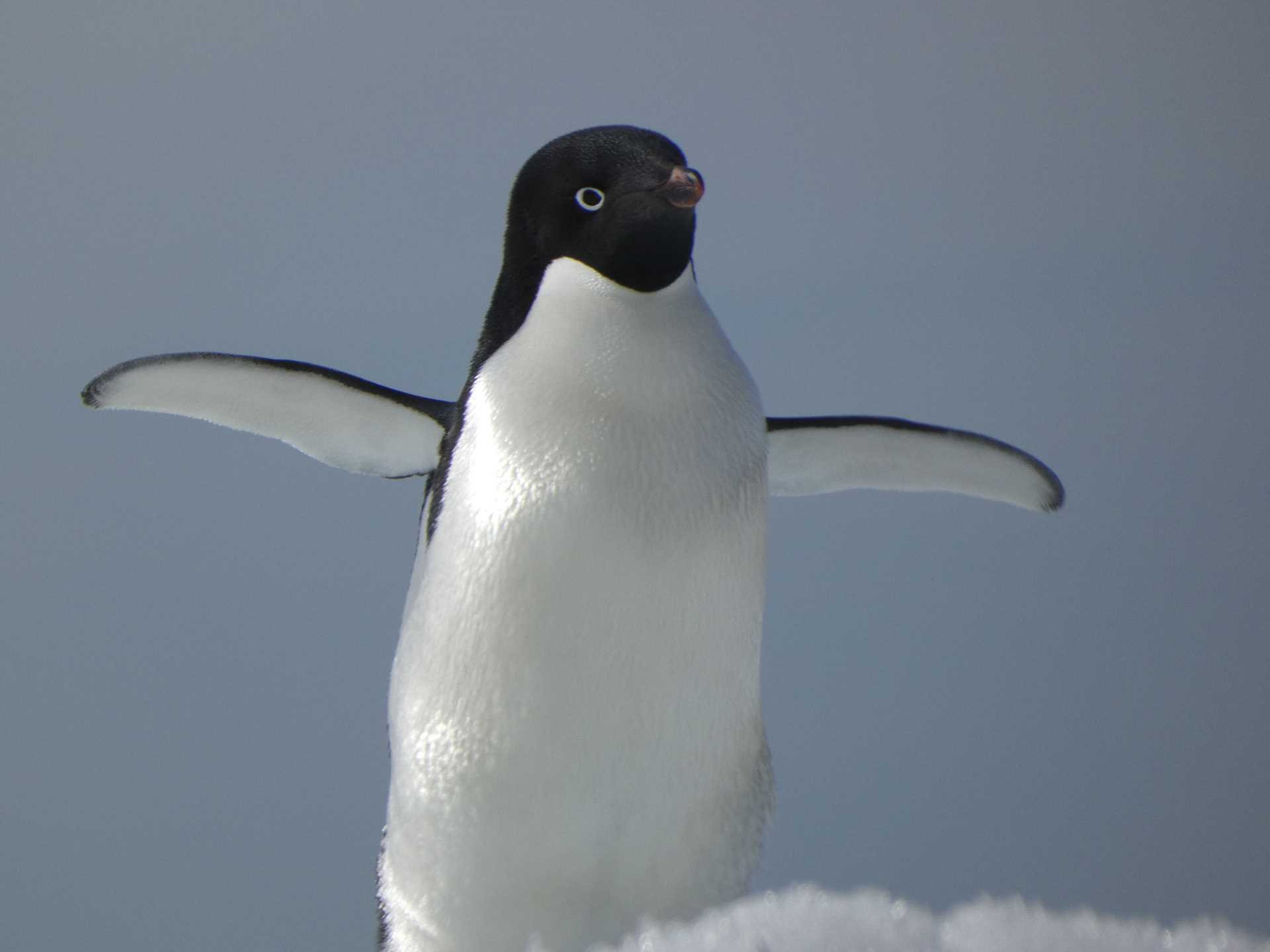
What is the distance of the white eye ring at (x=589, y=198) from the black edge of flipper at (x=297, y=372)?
46 centimetres

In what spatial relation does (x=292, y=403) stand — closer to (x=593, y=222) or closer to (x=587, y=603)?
(x=593, y=222)

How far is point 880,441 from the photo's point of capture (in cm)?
231

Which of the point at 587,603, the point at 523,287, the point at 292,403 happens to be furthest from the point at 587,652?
the point at 292,403

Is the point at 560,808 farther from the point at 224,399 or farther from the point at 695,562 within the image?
the point at 224,399

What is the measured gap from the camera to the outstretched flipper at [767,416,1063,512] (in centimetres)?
229

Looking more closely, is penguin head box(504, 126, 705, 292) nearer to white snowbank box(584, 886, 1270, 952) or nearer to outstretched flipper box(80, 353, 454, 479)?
outstretched flipper box(80, 353, 454, 479)

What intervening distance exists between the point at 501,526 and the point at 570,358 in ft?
0.80

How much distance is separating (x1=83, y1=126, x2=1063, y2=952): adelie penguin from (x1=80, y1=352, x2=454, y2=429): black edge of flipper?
242 mm

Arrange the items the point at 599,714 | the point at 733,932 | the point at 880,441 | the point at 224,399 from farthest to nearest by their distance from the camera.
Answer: the point at 880,441 → the point at 224,399 → the point at 599,714 → the point at 733,932

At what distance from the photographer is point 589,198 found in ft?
5.64

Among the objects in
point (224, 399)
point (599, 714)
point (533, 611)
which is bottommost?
point (599, 714)

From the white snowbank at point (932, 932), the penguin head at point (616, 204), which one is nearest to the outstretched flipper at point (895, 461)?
the penguin head at point (616, 204)

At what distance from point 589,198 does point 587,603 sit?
557 millimetres

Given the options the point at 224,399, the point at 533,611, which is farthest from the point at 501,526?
the point at 224,399
